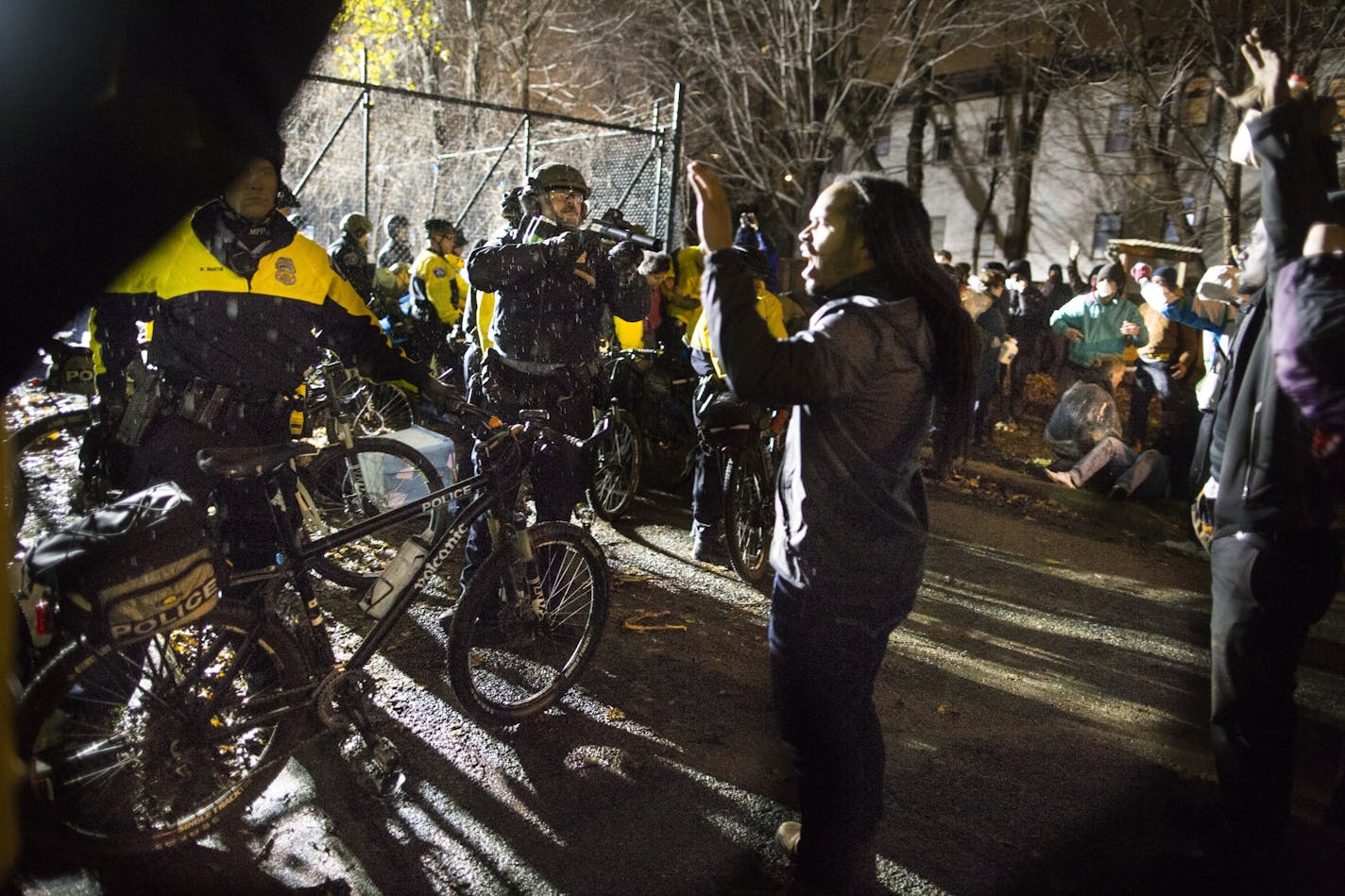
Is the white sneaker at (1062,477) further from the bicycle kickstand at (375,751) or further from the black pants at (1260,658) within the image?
the bicycle kickstand at (375,751)

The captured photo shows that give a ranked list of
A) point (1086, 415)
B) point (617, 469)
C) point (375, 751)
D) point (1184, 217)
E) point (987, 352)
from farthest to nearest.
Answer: point (1184, 217) → point (987, 352) → point (1086, 415) → point (617, 469) → point (375, 751)

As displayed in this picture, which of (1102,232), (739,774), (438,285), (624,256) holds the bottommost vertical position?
(739,774)

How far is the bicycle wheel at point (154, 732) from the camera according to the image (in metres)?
2.48

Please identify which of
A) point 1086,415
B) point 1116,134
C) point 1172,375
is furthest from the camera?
point 1116,134

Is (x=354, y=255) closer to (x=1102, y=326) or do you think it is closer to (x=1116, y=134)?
(x=1102, y=326)

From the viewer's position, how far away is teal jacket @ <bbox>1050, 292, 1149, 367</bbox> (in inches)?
341

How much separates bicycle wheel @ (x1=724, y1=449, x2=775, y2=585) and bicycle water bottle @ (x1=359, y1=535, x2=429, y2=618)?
2310 millimetres

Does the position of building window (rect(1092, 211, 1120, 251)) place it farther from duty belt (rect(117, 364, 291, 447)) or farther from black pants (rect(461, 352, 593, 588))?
duty belt (rect(117, 364, 291, 447))

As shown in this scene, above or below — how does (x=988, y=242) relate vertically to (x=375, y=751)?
above

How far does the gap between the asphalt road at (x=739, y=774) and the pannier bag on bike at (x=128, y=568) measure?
788mm

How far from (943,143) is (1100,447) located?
2475cm

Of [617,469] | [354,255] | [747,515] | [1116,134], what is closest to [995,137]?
[1116,134]

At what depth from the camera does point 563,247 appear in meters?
4.13

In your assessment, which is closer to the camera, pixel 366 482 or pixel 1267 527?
pixel 1267 527
